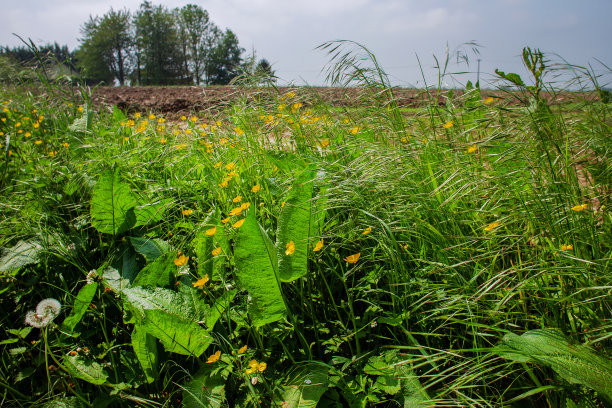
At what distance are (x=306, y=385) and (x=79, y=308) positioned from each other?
0.93 metres

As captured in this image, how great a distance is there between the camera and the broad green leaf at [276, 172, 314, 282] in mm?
1332

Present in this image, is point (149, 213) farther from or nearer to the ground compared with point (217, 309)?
farther from the ground

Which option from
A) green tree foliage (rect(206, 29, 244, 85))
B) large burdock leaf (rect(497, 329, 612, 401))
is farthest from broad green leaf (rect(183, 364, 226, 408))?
green tree foliage (rect(206, 29, 244, 85))

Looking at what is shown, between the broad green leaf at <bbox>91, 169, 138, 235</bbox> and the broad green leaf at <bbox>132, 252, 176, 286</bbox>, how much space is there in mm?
462

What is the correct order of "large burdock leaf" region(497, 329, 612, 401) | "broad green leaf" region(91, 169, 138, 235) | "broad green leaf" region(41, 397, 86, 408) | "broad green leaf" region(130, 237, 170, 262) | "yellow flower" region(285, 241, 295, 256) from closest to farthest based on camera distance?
"large burdock leaf" region(497, 329, 612, 401) → "broad green leaf" region(41, 397, 86, 408) → "yellow flower" region(285, 241, 295, 256) → "broad green leaf" region(130, 237, 170, 262) → "broad green leaf" region(91, 169, 138, 235)

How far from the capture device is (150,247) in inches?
66.0

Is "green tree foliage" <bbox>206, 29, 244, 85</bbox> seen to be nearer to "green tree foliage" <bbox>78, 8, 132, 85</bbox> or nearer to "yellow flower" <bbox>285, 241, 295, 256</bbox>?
"green tree foliage" <bbox>78, 8, 132, 85</bbox>

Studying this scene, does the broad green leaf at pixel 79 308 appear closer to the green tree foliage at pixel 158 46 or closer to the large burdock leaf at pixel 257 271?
the large burdock leaf at pixel 257 271

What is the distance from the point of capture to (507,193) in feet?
4.33

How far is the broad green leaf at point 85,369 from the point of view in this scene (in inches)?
48.3

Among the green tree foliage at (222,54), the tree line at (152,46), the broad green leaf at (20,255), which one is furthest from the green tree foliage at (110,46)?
the broad green leaf at (20,255)

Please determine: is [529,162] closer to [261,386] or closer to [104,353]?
[261,386]

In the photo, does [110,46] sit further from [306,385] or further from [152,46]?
[306,385]

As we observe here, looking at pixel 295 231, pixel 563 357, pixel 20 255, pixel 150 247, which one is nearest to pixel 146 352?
pixel 150 247
